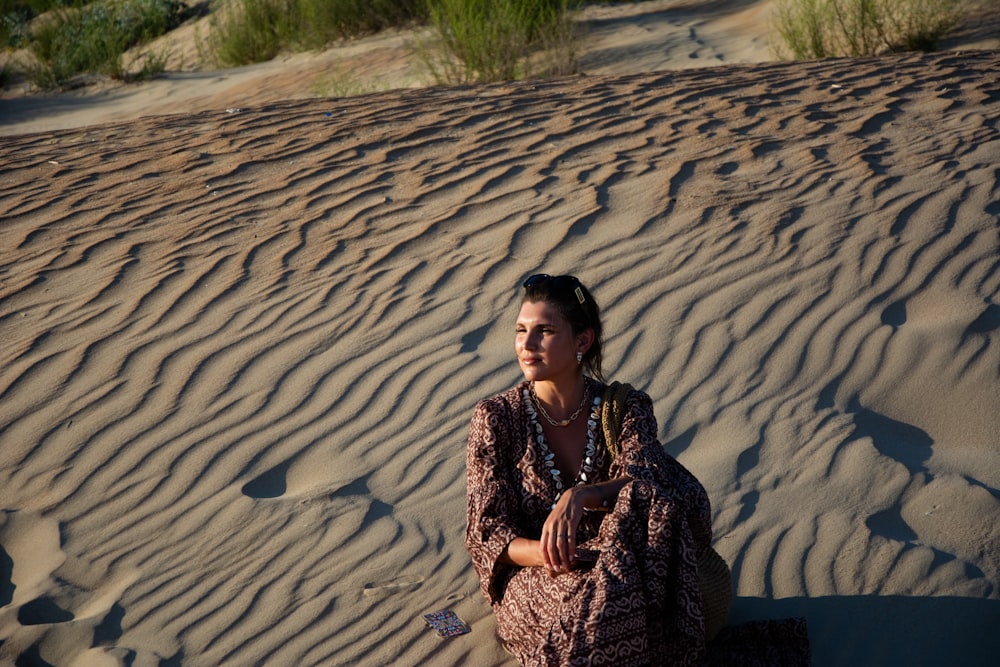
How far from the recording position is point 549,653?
266 cm

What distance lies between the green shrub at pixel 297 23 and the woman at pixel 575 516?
11.7 meters

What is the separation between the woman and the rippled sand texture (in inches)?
21.3

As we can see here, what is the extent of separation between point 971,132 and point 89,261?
5.57 metres

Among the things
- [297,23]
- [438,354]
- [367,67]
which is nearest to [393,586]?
[438,354]

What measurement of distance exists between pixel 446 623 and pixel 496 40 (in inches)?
329

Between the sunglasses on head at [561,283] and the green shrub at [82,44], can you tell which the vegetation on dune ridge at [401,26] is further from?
the sunglasses on head at [561,283]

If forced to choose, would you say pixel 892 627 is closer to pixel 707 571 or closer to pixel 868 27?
pixel 707 571

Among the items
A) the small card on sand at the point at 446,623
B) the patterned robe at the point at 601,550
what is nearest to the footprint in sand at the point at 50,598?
the small card on sand at the point at 446,623

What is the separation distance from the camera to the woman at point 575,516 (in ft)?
8.70

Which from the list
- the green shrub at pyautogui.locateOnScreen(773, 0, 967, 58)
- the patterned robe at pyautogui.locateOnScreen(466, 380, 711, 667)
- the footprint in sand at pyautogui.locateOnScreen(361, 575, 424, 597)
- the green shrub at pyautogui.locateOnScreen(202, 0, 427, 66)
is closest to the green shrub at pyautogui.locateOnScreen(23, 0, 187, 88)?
the green shrub at pyautogui.locateOnScreen(202, 0, 427, 66)

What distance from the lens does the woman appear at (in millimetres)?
2652

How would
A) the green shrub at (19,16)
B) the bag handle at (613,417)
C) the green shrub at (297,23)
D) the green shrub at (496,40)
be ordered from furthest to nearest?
the green shrub at (19,16) → the green shrub at (297,23) → the green shrub at (496,40) → the bag handle at (613,417)

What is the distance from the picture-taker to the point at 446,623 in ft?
10.9

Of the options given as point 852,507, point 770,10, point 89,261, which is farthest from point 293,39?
point 852,507
